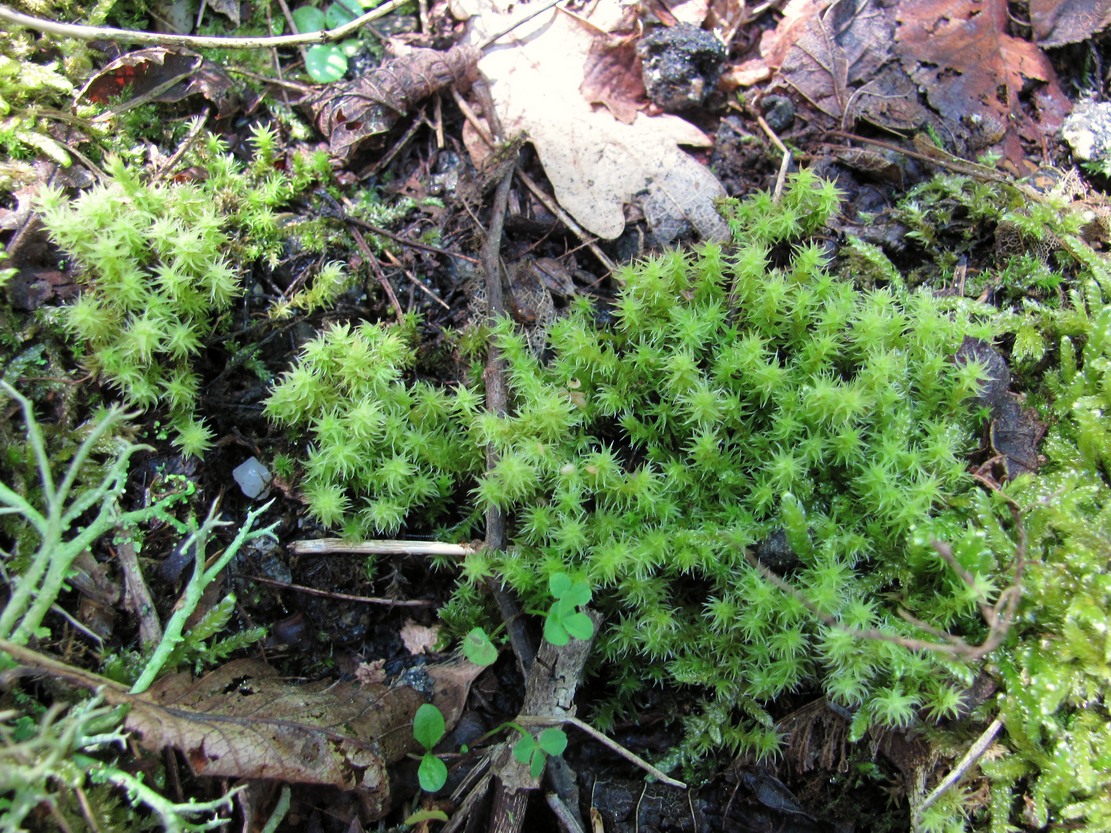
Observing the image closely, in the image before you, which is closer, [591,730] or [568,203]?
[591,730]

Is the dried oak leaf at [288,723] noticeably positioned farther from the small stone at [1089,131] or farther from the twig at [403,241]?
the small stone at [1089,131]

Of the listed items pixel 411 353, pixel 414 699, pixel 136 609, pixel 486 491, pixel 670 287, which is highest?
pixel 670 287

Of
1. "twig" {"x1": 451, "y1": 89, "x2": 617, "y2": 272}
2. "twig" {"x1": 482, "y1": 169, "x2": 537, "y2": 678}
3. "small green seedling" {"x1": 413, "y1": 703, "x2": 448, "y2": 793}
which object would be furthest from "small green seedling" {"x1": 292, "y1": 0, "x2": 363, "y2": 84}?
"small green seedling" {"x1": 413, "y1": 703, "x2": 448, "y2": 793}

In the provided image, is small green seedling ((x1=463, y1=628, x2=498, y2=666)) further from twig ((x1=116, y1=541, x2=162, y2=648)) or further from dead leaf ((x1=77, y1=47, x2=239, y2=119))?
dead leaf ((x1=77, y1=47, x2=239, y2=119))

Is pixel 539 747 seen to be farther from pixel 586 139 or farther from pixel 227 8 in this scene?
pixel 227 8

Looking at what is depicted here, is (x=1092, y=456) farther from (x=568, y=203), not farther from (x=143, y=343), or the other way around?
(x=143, y=343)

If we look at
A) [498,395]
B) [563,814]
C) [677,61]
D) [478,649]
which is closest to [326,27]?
[677,61]

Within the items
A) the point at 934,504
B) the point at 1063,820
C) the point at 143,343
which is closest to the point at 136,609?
the point at 143,343
